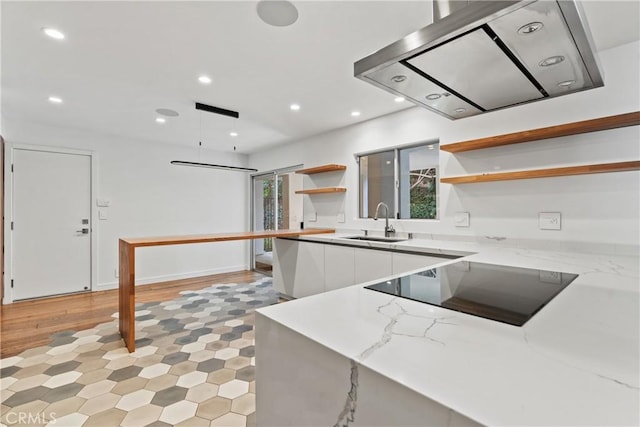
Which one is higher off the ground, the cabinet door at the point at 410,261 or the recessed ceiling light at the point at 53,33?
the recessed ceiling light at the point at 53,33

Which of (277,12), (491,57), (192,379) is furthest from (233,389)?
(277,12)

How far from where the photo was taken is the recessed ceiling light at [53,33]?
1.95 meters

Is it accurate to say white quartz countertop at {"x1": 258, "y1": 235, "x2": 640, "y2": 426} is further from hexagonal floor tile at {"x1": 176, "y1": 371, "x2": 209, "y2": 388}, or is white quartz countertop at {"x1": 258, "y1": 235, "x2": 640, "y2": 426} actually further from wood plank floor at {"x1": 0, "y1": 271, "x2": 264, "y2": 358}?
wood plank floor at {"x1": 0, "y1": 271, "x2": 264, "y2": 358}

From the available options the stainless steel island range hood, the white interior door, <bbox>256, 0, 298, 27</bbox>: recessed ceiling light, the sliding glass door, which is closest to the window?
the sliding glass door

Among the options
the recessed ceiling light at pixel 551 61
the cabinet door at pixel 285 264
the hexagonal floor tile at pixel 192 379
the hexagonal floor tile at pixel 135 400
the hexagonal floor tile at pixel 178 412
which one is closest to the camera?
the recessed ceiling light at pixel 551 61

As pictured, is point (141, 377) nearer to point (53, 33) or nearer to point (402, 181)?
point (53, 33)

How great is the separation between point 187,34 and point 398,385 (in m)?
2.35

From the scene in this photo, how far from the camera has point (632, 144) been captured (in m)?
2.01

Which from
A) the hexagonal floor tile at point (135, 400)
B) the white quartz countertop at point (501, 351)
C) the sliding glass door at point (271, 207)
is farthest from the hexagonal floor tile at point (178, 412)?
the sliding glass door at point (271, 207)

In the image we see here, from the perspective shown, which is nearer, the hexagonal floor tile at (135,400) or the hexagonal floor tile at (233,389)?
the hexagonal floor tile at (135,400)

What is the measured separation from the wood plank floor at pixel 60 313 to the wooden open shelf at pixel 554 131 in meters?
3.84

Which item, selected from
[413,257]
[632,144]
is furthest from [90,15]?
[632,144]

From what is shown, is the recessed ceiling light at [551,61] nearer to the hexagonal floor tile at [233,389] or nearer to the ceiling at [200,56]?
the ceiling at [200,56]

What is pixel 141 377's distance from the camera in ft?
6.79
